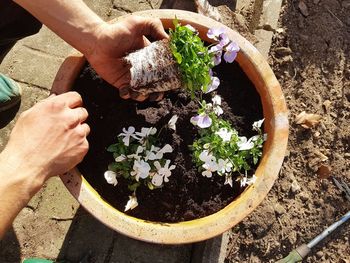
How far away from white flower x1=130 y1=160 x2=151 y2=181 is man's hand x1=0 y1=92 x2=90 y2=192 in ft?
0.71

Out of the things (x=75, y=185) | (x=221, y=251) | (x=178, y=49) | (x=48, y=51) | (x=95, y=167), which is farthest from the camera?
(x=48, y=51)

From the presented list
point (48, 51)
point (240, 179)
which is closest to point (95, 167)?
point (240, 179)

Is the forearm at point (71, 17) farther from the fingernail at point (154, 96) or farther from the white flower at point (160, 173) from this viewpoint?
the white flower at point (160, 173)

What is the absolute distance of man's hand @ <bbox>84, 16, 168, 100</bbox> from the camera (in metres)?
1.82

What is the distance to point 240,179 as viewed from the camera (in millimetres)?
1900

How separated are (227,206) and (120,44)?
2.69 feet

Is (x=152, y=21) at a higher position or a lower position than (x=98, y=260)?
higher

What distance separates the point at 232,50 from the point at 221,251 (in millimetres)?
1077

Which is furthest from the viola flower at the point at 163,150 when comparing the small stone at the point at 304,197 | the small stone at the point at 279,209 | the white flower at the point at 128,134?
the small stone at the point at 304,197

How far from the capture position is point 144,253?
244 centimetres

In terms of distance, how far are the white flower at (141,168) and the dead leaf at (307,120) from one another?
1162 mm

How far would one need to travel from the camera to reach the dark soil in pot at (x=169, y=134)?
195 centimetres

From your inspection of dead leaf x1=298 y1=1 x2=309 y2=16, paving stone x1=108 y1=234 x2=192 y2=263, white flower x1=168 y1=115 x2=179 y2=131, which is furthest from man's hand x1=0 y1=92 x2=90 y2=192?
dead leaf x1=298 y1=1 x2=309 y2=16

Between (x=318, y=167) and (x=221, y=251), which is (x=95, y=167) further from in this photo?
(x=318, y=167)
